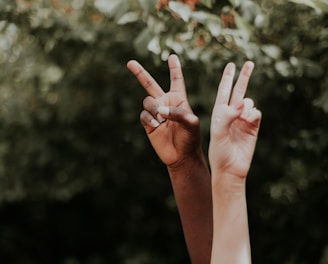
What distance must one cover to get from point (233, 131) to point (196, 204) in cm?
27

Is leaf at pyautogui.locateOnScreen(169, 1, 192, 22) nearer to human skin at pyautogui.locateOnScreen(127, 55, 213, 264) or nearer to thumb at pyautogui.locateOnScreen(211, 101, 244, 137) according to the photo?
human skin at pyautogui.locateOnScreen(127, 55, 213, 264)

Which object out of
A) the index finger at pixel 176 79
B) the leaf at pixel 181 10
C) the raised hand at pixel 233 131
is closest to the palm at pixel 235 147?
the raised hand at pixel 233 131

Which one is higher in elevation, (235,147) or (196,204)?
(235,147)

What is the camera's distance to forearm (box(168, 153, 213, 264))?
177cm

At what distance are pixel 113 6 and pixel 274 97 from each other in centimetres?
127

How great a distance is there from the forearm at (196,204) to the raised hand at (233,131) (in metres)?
0.22

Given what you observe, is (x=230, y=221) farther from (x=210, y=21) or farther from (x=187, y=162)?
(x=210, y=21)

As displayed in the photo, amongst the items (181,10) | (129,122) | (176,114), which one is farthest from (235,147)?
(129,122)

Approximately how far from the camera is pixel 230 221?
1.53 metres

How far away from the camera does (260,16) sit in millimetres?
2289

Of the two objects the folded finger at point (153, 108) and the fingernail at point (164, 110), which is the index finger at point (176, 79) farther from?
the fingernail at point (164, 110)

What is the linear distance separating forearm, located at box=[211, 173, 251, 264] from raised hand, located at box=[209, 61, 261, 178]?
0.07ft

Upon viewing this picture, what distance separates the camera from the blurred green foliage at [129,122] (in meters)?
2.51

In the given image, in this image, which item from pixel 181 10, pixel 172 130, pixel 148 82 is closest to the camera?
pixel 172 130
